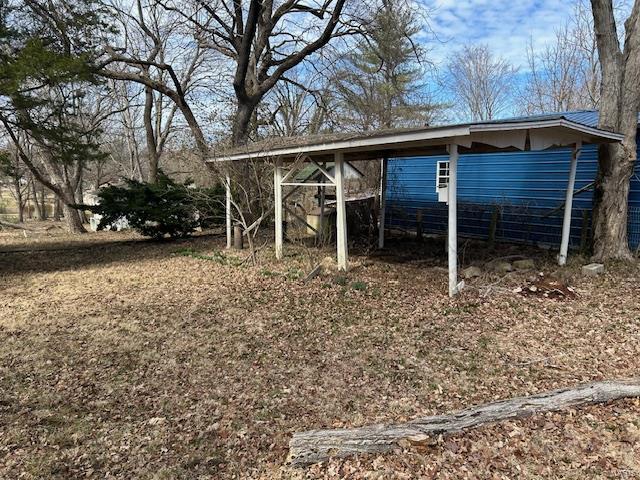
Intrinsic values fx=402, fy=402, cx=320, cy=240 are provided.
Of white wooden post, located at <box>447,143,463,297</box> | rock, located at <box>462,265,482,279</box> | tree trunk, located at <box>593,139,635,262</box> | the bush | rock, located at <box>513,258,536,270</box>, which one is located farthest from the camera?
the bush

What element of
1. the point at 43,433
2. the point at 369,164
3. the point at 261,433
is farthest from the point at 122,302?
the point at 369,164

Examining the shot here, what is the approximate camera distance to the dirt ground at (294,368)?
2.66 m

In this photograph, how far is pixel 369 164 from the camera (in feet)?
53.1

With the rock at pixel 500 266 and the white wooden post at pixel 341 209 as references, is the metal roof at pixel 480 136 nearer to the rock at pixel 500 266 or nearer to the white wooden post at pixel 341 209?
the white wooden post at pixel 341 209

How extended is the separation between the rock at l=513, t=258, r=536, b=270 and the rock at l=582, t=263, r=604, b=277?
810mm

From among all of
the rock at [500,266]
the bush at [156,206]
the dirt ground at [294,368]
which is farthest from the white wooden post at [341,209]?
the bush at [156,206]

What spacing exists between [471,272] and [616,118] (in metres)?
3.79

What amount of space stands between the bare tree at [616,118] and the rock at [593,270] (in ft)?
2.27

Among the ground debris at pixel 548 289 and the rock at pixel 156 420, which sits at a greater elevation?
the ground debris at pixel 548 289

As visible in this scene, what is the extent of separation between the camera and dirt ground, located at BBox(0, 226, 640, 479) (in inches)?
105

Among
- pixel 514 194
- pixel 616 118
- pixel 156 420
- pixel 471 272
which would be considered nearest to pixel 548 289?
pixel 471 272

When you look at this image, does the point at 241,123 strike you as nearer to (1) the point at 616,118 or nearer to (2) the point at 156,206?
(2) the point at 156,206

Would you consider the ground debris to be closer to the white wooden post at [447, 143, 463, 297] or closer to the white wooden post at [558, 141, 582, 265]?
the white wooden post at [447, 143, 463, 297]

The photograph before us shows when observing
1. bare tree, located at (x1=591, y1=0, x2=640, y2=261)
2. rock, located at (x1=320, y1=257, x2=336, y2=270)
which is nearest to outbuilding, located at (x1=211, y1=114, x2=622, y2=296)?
rock, located at (x1=320, y1=257, x2=336, y2=270)
